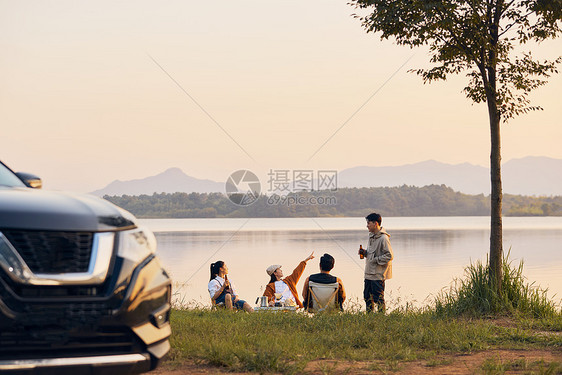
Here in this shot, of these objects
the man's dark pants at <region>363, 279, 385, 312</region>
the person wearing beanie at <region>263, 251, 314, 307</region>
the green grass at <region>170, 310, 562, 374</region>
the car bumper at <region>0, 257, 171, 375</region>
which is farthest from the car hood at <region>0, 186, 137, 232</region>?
the man's dark pants at <region>363, 279, 385, 312</region>

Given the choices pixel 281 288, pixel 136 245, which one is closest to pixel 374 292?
pixel 281 288

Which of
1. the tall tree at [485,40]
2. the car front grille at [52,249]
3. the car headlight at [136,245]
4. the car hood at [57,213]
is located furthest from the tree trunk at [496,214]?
the car front grille at [52,249]

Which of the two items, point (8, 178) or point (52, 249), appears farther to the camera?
point (8, 178)

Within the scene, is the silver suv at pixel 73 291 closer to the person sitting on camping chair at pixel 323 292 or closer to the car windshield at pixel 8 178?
the car windshield at pixel 8 178

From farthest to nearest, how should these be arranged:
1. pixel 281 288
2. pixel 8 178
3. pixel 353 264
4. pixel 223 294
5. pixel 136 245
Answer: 1. pixel 353 264
2. pixel 223 294
3. pixel 281 288
4. pixel 8 178
5. pixel 136 245

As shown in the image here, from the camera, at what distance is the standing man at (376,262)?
35.1ft

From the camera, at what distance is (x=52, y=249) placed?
138 inches

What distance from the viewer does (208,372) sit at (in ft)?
18.2

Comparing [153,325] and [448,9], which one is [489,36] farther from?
[153,325]

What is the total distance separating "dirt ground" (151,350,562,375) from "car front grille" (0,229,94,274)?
217 centimetres

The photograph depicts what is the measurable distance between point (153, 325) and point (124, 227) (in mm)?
584

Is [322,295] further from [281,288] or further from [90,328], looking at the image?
[90,328]

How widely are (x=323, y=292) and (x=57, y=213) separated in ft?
22.9

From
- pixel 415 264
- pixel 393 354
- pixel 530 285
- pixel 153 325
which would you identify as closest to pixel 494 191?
pixel 530 285
